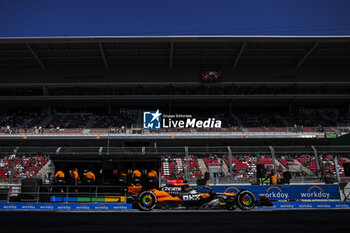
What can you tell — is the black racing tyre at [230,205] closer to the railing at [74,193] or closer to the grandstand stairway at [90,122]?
the railing at [74,193]

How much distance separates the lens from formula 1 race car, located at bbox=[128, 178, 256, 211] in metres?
10.7

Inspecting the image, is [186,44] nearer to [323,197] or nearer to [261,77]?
[261,77]

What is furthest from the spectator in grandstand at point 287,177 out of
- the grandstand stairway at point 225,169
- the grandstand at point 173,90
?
the grandstand at point 173,90

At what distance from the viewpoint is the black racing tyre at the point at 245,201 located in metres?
10.7

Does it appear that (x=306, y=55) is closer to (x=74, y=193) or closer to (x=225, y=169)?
(x=225, y=169)

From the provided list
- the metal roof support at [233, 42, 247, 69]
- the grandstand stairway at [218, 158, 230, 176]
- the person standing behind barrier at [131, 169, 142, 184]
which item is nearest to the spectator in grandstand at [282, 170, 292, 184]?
the grandstand stairway at [218, 158, 230, 176]

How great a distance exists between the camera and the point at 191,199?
1084 centimetres

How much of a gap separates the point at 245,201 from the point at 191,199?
83.1 inches

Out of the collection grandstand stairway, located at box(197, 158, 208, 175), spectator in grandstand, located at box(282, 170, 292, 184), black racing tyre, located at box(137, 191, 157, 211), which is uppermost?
grandstand stairway, located at box(197, 158, 208, 175)

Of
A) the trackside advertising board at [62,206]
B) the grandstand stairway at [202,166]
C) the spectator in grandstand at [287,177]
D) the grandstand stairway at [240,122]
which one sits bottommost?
the trackside advertising board at [62,206]

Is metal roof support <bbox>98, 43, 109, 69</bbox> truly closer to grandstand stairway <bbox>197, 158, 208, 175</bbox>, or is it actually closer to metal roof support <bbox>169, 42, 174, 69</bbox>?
metal roof support <bbox>169, 42, 174, 69</bbox>

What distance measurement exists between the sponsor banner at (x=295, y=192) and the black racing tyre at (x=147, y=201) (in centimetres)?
402

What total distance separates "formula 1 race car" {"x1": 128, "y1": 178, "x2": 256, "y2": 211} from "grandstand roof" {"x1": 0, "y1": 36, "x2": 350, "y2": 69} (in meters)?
23.6

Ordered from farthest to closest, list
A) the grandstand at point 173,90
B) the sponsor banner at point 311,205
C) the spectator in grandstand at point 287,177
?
the grandstand at point 173,90, the spectator in grandstand at point 287,177, the sponsor banner at point 311,205
